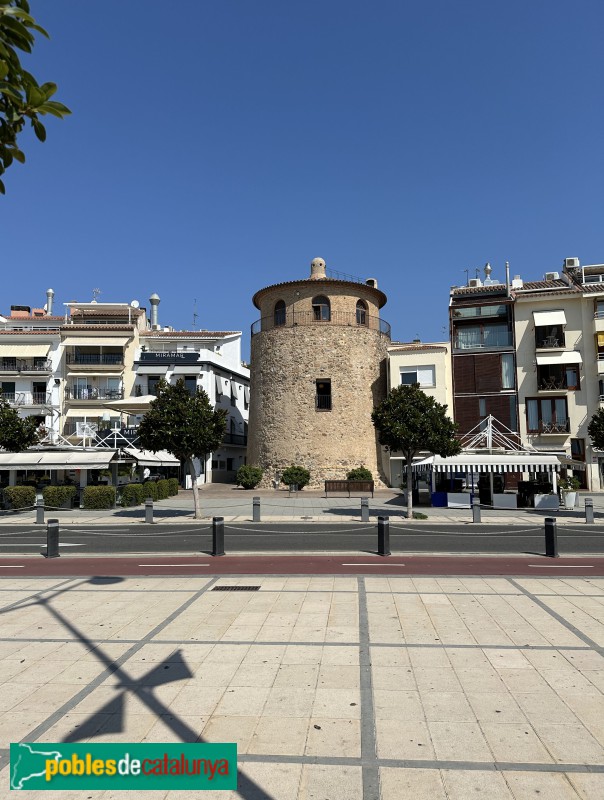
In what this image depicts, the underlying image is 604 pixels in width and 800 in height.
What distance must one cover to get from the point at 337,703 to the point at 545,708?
1751 millimetres

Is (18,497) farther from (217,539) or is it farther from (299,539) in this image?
(217,539)

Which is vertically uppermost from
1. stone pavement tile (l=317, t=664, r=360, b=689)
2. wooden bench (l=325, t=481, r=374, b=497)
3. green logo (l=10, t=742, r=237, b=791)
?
wooden bench (l=325, t=481, r=374, b=497)

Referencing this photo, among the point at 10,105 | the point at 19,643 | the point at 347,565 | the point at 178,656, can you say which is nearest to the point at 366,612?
the point at 178,656

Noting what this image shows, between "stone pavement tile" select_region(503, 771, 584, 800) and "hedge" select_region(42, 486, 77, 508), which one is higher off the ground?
"hedge" select_region(42, 486, 77, 508)

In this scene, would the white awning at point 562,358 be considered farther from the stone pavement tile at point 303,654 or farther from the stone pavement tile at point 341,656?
the stone pavement tile at point 303,654

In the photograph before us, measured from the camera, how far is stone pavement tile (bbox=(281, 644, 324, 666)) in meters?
6.00

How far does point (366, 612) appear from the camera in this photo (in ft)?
26.0

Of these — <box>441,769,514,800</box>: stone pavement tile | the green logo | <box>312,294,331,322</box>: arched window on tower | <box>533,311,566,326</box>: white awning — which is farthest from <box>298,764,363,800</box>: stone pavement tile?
<box>312,294,331,322</box>: arched window on tower

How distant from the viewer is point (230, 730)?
4473mm

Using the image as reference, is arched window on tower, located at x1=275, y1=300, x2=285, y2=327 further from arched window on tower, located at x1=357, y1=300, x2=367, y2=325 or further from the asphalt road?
the asphalt road

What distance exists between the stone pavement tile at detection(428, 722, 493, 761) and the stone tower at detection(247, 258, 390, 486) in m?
31.4

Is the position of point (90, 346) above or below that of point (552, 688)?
above

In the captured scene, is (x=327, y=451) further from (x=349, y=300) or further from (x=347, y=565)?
(x=347, y=565)

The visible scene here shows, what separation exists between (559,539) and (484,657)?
35.2ft
